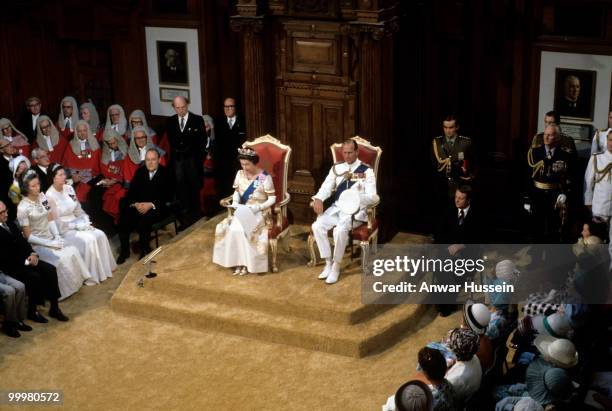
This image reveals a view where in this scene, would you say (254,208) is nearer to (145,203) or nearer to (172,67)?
(145,203)

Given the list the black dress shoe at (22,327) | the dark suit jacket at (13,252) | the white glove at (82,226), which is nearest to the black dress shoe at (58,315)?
the black dress shoe at (22,327)

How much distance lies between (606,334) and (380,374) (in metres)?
1.95

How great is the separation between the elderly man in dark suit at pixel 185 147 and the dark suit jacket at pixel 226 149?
25 centimetres

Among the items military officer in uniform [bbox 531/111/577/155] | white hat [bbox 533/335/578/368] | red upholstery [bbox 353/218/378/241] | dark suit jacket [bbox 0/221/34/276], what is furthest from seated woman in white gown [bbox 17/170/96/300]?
white hat [bbox 533/335/578/368]

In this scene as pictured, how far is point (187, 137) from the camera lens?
419 inches

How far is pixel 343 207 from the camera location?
9.16m

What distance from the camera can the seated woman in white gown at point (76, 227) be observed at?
31.4 feet

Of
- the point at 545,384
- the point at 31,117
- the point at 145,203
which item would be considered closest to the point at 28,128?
the point at 31,117

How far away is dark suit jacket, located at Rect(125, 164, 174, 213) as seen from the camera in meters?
10.2

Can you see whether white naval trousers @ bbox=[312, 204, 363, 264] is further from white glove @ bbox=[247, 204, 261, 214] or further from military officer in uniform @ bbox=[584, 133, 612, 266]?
military officer in uniform @ bbox=[584, 133, 612, 266]

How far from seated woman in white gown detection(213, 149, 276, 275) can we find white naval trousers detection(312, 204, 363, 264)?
502 mm

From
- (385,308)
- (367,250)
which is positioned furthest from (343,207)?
(385,308)

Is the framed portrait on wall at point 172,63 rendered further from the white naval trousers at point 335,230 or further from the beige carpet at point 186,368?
the beige carpet at point 186,368

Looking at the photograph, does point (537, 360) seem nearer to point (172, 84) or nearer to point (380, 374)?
point (380, 374)
